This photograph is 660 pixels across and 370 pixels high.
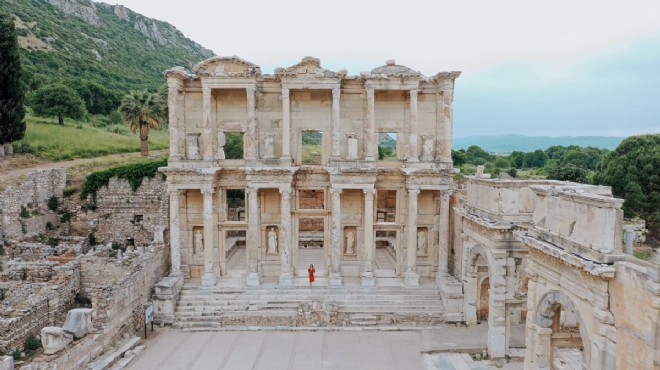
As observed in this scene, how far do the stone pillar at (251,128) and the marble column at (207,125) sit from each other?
5.15ft

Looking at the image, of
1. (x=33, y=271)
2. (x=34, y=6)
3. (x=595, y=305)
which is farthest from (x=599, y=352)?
(x=34, y=6)

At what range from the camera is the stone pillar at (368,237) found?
19.2 m

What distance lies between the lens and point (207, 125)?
19.4 m

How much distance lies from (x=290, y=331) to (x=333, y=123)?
344 inches

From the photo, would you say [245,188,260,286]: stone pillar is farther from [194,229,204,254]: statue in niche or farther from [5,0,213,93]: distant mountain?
[5,0,213,93]: distant mountain

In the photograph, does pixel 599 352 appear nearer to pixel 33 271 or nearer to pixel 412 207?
pixel 412 207

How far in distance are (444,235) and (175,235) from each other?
1172 centimetres

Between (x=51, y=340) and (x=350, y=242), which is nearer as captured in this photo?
(x=51, y=340)

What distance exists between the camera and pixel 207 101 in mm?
19219

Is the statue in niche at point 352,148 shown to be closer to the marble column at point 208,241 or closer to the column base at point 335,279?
the column base at point 335,279

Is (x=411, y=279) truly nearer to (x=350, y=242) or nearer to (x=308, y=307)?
(x=350, y=242)

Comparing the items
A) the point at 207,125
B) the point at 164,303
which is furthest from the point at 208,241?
the point at 207,125

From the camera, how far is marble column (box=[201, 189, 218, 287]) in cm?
1912

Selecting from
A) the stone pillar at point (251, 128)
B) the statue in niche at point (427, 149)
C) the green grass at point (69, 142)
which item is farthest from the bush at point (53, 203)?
the statue in niche at point (427, 149)
